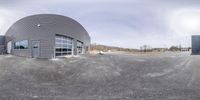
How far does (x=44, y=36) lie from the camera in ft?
83.7

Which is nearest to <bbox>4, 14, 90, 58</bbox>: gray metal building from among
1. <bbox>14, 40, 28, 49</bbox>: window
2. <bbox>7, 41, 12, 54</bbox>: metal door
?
<bbox>14, 40, 28, 49</bbox>: window

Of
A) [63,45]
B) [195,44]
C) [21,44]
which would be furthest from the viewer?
[195,44]

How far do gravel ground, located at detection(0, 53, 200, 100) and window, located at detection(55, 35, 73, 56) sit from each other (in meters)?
8.45

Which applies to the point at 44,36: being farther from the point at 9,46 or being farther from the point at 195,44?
the point at 195,44

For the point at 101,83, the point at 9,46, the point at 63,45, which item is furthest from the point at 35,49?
the point at 101,83

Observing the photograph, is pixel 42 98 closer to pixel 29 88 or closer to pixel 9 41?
pixel 29 88

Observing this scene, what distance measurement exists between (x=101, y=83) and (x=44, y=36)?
13.7m

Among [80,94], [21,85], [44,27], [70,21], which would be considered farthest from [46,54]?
[80,94]

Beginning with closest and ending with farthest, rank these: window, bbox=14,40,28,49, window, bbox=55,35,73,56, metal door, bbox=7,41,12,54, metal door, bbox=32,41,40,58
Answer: metal door, bbox=32,41,40,58 < window, bbox=55,35,73,56 < window, bbox=14,40,28,49 < metal door, bbox=7,41,12,54

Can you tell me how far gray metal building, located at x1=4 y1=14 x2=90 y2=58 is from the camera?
2555cm

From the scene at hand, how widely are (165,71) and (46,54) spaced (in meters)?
13.6

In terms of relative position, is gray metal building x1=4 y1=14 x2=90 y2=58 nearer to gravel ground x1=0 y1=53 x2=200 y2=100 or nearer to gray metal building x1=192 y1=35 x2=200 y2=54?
gravel ground x1=0 y1=53 x2=200 y2=100

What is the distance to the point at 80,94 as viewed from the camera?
36.8 feet

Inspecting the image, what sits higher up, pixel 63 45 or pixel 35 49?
pixel 63 45
